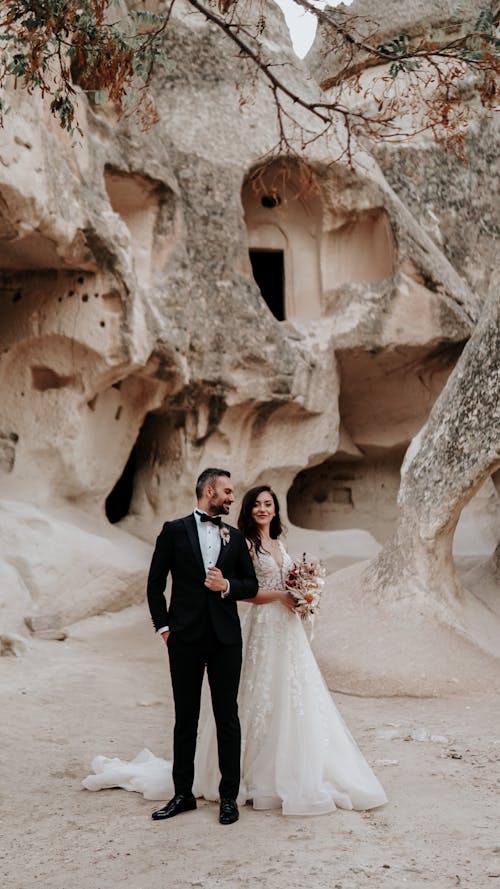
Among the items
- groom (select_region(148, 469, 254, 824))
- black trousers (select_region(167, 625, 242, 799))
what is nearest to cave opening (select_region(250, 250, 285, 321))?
groom (select_region(148, 469, 254, 824))

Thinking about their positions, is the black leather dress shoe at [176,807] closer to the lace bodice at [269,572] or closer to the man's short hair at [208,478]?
the lace bodice at [269,572]

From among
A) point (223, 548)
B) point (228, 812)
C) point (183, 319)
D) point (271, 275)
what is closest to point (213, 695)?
point (228, 812)

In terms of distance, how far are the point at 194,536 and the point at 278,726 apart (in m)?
0.80

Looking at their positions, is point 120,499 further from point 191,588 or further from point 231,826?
point 231,826

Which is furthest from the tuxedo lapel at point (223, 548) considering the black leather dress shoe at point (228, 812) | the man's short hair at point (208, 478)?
the black leather dress shoe at point (228, 812)

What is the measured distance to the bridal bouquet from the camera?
11.3 ft

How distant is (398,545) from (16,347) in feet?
13.8

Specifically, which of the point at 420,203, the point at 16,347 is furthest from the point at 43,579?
the point at 420,203

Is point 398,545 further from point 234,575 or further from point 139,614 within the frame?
point 234,575

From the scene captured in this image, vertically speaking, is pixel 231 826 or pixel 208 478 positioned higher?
pixel 208 478

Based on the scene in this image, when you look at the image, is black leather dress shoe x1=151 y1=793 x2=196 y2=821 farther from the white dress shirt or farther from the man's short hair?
the man's short hair

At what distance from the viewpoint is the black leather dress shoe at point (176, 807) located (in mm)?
3230

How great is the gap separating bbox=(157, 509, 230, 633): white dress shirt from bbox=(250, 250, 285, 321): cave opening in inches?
337

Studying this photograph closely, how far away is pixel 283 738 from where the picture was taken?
11.0 ft
